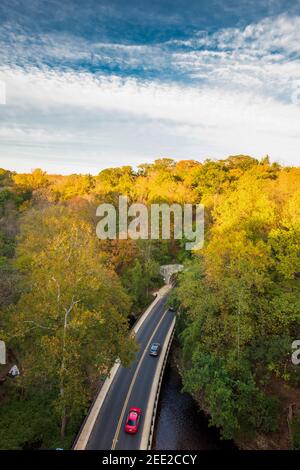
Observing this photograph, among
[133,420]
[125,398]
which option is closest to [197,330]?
[125,398]

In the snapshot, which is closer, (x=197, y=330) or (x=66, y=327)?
(x=66, y=327)

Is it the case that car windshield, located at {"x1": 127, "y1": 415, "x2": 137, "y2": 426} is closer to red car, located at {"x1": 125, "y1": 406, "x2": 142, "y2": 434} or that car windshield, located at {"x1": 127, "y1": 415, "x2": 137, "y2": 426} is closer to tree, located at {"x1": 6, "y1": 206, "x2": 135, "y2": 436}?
red car, located at {"x1": 125, "y1": 406, "x2": 142, "y2": 434}

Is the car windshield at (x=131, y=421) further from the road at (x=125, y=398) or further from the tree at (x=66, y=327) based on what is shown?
the tree at (x=66, y=327)

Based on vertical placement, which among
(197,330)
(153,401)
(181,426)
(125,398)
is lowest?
(181,426)

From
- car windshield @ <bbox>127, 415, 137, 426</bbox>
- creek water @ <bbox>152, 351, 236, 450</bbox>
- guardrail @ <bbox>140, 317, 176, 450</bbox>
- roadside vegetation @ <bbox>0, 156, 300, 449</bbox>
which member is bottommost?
creek water @ <bbox>152, 351, 236, 450</bbox>

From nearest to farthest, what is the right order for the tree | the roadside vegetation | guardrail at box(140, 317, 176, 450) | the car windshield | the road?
the tree < the roadside vegetation < the road < guardrail at box(140, 317, 176, 450) < the car windshield

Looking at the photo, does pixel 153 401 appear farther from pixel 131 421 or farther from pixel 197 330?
pixel 197 330

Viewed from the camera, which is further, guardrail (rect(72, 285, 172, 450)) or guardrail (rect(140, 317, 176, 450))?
guardrail (rect(140, 317, 176, 450))

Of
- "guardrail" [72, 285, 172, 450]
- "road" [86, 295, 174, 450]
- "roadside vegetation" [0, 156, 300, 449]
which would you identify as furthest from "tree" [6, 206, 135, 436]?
"road" [86, 295, 174, 450]
